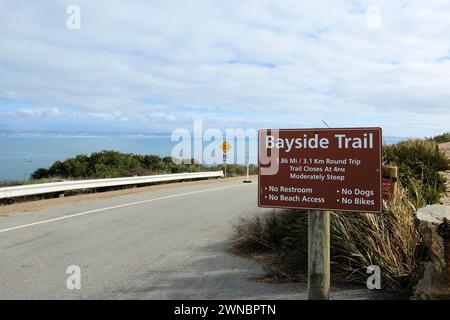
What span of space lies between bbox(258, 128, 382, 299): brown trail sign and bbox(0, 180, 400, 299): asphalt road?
1182 millimetres

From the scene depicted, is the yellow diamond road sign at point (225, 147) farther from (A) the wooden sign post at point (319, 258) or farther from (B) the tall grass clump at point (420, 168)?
(A) the wooden sign post at point (319, 258)

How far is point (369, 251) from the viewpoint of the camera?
6391 mm

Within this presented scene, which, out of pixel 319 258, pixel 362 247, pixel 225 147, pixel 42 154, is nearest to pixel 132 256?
pixel 362 247

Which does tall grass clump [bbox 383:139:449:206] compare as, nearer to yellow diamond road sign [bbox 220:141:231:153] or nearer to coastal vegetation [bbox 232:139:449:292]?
coastal vegetation [bbox 232:139:449:292]

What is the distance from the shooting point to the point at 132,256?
8359 mm

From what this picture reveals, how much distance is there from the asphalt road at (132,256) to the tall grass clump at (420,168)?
129 inches

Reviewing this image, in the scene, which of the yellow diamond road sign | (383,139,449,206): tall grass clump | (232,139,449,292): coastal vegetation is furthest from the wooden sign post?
the yellow diamond road sign

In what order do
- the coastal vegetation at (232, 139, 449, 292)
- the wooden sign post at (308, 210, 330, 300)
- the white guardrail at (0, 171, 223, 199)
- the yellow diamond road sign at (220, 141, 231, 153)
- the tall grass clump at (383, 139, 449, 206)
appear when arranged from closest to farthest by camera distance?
the wooden sign post at (308, 210, 330, 300)
the coastal vegetation at (232, 139, 449, 292)
the tall grass clump at (383, 139, 449, 206)
the white guardrail at (0, 171, 223, 199)
the yellow diamond road sign at (220, 141, 231, 153)

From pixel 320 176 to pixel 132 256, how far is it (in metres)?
4.53

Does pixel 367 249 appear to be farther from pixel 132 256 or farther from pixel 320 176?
pixel 132 256

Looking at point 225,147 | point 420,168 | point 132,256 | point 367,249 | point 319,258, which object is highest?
point 225,147

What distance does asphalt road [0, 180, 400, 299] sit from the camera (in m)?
6.23

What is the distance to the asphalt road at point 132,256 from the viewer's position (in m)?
6.23

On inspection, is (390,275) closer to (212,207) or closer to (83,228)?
(83,228)
